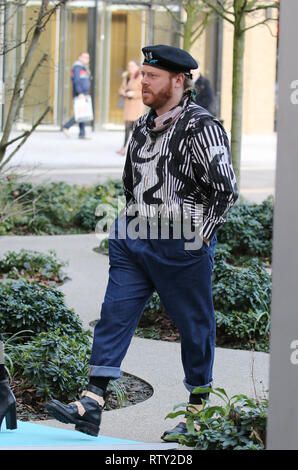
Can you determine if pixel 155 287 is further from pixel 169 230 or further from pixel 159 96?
pixel 159 96

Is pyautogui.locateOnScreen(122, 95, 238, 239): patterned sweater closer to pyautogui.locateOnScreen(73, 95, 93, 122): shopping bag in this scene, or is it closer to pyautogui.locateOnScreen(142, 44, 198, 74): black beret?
pyautogui.locateOnScreen(142, 44, 198, 74): black beret

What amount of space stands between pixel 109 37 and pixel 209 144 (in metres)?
24.0

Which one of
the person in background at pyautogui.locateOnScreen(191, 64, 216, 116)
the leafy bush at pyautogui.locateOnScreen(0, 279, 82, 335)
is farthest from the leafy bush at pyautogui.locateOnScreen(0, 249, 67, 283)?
the person in background at pyautogui.locateOnScreen(191, 64, 216, 116)

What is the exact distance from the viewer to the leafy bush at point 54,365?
498 centimetres

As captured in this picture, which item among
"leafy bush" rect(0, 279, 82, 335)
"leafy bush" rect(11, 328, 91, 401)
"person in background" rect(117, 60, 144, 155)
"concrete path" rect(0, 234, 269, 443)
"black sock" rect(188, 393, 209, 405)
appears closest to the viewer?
"black sock" rect(188, 393, 209, 405)

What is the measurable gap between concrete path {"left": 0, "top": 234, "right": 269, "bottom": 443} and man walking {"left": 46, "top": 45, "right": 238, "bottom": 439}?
1.31 feet

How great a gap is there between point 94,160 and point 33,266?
36.8ft

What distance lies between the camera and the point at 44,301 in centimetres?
597

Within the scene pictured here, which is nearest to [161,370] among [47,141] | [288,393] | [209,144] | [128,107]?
[209,144]

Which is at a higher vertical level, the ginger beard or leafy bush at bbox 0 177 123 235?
the ginger beard

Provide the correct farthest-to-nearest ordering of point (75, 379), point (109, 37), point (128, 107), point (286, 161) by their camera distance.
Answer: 1. point (109, 37)
2. point (128, 107)
3. point (75, 379)
4. point (286, 161)

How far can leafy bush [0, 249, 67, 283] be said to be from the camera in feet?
26.6

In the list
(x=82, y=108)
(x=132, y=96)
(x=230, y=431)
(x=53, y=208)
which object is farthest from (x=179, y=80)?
(x=82, y=108)
